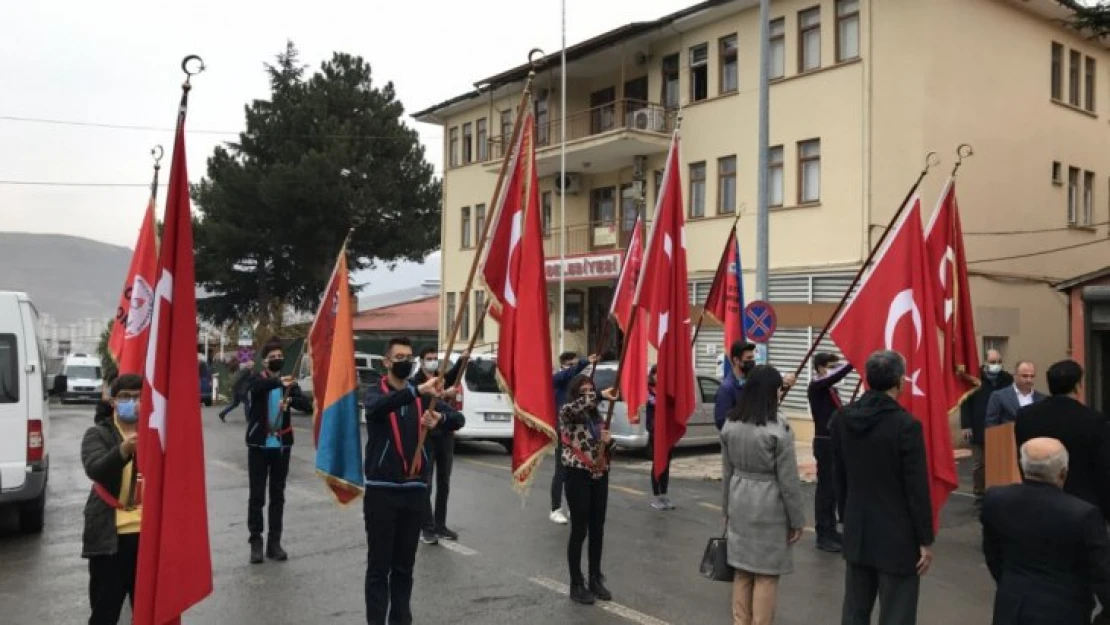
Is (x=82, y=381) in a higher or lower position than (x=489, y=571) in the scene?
lower

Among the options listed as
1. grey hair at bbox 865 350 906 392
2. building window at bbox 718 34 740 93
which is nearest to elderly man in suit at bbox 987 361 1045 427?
grey hair at bbox 865 350 906 392

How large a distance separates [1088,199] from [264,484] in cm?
2399

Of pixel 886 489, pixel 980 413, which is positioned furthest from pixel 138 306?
pixel 980 413

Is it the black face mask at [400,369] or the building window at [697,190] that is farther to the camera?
the building window at [697,190]

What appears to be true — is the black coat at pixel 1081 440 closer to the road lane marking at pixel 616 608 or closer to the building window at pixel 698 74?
the road lane marking at pixel 616 608

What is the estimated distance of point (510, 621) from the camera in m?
6.44

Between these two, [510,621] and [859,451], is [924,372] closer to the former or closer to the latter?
[859,451]

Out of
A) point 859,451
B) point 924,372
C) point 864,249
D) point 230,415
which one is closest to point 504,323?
point 859,451

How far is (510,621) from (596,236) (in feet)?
69.8

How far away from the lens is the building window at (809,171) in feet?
68.5

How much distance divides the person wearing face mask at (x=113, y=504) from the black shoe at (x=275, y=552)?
3.26m

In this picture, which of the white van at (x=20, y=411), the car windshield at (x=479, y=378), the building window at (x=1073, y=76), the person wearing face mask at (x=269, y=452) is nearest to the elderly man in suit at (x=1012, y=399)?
the person wearing face mask at (x=269, y=452)

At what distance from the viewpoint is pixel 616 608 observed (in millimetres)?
6785

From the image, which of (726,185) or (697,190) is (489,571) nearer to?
(726,185)
